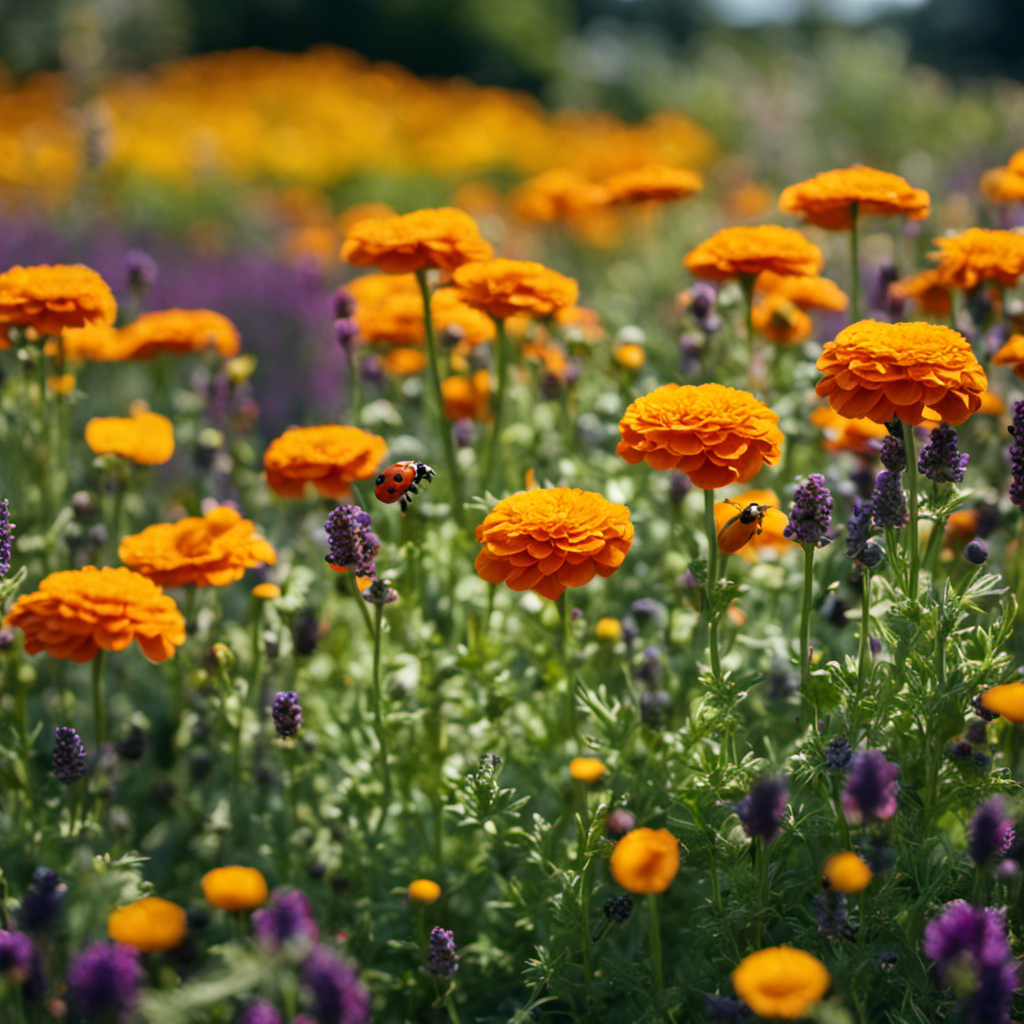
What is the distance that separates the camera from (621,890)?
95.3 inches

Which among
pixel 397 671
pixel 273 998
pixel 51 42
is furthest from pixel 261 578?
pixel 51 42

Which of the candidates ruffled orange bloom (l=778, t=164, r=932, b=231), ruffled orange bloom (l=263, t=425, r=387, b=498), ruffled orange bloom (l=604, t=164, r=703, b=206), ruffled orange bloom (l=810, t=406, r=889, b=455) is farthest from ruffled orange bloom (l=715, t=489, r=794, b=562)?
ruffled orange bloom (l=604, t=164, r=703, b=206)

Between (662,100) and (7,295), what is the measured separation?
46.8 feet

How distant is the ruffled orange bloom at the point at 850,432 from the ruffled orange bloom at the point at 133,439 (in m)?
1.72

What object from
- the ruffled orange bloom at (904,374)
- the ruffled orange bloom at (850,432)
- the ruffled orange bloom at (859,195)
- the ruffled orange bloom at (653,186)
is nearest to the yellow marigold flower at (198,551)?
the ruffled orange bloom at (904,374)

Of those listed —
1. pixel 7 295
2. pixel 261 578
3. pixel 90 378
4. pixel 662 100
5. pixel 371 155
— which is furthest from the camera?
pixel 662 100

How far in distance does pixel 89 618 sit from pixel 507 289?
119 centimetres

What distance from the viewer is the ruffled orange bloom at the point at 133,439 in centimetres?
265

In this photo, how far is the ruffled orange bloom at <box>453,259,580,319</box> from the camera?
2.48 m

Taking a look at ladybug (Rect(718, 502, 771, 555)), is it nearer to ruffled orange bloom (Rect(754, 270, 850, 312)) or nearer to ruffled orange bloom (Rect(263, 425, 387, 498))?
ruffled orange bloom (Rect(263, 425, 387, 498))

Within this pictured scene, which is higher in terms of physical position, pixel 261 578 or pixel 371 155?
pixel 371 155

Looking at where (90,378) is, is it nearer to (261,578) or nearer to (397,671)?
(261,578)

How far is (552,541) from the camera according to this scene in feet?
6.20

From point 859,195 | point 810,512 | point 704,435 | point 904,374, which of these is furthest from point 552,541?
point 859,195
